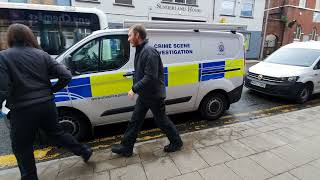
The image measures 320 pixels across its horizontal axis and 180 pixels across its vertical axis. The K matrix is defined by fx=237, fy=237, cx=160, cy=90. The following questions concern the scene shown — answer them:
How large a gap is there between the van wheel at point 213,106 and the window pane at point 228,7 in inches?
581

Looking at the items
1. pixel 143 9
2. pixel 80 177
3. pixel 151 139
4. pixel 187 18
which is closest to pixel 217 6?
pixel 187 18

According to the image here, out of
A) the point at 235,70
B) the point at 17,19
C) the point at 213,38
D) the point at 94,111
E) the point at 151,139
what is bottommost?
the point at 151,139

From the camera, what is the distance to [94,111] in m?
3.90

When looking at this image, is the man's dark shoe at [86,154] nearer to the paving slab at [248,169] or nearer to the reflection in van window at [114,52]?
the reflection in van window at [114,52]

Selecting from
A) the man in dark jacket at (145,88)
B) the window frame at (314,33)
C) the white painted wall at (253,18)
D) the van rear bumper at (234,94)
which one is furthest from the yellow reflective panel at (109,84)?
the window frame at (314,33)

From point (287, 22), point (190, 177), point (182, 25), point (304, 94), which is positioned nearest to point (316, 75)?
point (304, 94)

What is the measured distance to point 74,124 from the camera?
153 inches

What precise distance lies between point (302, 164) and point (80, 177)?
2949 mm

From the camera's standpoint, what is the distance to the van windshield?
22.4 feet

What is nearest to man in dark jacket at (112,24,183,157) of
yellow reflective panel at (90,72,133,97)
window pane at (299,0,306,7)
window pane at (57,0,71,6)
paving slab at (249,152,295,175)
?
yellow reflective panel at (90,72,133,97)

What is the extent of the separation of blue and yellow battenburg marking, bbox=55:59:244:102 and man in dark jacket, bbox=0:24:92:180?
0.88m

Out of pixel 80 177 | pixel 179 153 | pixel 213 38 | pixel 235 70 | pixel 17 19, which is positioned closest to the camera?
pixel 80 177

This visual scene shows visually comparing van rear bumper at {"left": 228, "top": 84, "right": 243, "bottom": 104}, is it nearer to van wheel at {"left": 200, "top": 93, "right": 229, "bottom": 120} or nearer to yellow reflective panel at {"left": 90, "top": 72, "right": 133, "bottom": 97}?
van wheel at {"left": 200, "top": 93, "right": 229, "bottom": 120}

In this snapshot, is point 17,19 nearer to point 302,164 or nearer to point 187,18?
point 302,164
